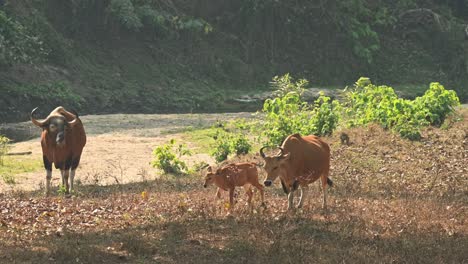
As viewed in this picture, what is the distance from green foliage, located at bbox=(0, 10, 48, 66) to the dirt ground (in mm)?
4666

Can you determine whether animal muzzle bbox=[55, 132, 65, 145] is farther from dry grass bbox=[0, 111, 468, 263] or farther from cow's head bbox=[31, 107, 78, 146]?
dry grass bbox=[0, 111, 468, 263]

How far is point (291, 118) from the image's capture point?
22.0 metres

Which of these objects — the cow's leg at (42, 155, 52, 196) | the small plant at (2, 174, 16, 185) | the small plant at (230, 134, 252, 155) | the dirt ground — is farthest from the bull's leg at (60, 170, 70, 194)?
the small plant at (230, 134, 252, 155)

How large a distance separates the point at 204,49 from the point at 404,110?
26.1 m

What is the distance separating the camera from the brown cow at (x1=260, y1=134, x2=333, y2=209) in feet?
40.3

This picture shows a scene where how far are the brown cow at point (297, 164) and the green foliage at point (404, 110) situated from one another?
314 inches

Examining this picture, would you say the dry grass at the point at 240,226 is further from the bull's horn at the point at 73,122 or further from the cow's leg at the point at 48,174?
the bull's horn at the point at 73,122

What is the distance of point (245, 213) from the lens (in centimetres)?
1195

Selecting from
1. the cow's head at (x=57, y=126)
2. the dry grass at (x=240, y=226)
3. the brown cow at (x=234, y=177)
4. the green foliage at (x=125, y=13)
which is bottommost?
the dry grass at (x=240, y=226)

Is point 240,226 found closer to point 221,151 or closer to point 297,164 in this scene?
point 297,164

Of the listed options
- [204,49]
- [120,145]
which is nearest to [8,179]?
[120,145]

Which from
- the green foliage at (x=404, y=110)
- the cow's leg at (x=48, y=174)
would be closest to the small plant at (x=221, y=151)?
the green foliage at (x=404, y=110)

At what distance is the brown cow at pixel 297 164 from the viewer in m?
12.3

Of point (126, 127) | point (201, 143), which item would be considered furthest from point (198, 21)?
point (201, 143)
